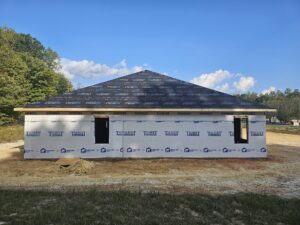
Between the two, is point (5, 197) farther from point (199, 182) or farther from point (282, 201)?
point (282, 201)

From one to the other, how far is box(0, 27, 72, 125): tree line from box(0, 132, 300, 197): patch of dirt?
77.9ft

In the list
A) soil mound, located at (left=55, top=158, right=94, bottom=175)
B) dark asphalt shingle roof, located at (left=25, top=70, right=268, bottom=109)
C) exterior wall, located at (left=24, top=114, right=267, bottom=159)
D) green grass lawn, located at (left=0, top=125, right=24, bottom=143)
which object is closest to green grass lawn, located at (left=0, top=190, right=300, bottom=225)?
soil mound, located at (left=55, top=158, right=94, bottom=175)

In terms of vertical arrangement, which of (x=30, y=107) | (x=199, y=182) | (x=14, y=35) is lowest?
(x=199, y=182)

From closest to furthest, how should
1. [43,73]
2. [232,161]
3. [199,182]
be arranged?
[199,182], [232,161], [43,73]

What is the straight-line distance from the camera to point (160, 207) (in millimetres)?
6625

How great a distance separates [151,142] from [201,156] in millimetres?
2822

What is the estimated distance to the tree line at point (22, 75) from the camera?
3547 centimetres

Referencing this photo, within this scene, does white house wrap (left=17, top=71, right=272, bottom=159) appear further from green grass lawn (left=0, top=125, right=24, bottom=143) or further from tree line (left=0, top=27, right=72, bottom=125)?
tree line (left=0, top=27, right=72, bottom=125)

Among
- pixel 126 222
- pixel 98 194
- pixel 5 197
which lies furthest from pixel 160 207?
pixel 5 197

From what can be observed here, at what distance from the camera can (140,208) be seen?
21.3 ft

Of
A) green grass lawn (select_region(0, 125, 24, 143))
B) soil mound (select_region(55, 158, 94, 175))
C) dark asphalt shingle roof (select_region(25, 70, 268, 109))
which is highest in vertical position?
dark asphalt shingle roof (select_region(25, 70, 268, 109))

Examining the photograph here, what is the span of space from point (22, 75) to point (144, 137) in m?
35.1

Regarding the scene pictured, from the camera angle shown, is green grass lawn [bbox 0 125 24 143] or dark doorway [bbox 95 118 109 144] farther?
green grass lawn [bbox 0 125 24 143]

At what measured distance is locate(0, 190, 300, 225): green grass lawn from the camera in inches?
227
